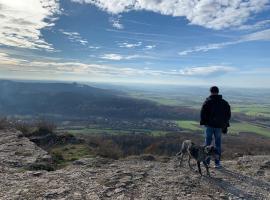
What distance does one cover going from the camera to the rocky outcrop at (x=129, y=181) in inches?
343

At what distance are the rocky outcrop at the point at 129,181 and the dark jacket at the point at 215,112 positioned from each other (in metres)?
1.85

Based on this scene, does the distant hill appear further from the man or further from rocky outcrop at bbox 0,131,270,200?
the man

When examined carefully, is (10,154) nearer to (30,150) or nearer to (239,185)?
(30,150)

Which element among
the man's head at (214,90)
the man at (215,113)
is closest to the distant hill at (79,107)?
the man at (215,113)

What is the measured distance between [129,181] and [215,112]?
408cm

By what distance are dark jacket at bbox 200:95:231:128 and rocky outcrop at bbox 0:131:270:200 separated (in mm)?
1853

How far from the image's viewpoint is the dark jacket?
36.7 feet

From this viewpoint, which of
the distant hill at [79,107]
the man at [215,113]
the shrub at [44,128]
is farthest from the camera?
the distant hill at [79,107]

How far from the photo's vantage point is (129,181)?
389 inches

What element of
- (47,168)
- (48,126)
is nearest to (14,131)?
(48,126)

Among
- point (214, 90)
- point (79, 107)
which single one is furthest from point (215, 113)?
point (79, 107)

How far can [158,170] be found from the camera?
37.8ft

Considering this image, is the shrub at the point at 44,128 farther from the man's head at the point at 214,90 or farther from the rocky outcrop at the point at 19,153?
the man's head at the point at 214,90

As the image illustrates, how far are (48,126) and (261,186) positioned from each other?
14.3 metres
